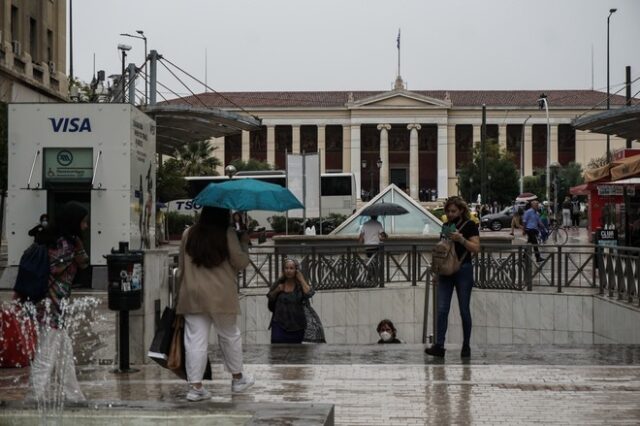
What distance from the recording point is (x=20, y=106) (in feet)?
59.0

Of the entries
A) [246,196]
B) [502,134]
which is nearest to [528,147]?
[502,134]

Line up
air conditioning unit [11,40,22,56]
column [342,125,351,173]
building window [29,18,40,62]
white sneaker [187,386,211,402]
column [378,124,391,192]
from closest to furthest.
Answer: white sneaker [187,386,211,402]
air conditioning unit [11,40,22,56]
building window [29,18,40,62]
column [378,124,391,192]
column [342,125,351,173]

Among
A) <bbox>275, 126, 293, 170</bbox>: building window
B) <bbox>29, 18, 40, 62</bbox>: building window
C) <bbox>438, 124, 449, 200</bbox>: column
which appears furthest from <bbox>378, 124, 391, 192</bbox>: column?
<bbox>29, 18, 40, 62</bbox>: building window

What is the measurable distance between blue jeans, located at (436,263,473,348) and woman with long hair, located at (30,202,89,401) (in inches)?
169

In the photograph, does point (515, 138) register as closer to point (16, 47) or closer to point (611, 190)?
point (16, 47)

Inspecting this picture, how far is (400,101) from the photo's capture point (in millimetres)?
111438

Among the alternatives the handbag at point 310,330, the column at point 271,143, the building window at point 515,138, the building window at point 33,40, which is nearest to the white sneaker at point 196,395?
the handbag at point 310,330

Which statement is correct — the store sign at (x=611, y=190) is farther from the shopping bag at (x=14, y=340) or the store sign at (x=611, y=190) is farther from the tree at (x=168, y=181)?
the tree at (x=168, y=181)

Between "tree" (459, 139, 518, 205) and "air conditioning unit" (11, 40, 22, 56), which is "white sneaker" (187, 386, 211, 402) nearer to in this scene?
"air conditioning unit" (11, 40, 22, 56)

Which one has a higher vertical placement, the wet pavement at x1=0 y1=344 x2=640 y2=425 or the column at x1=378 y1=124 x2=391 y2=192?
the column at x1=378 y1=124 x2=391 y2=192

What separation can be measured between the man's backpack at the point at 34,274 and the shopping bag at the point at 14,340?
1261 millimetres

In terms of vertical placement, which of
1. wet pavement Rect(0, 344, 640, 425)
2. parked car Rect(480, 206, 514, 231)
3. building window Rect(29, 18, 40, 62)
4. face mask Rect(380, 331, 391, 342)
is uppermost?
building window Rect(29, 18, 40, 62)

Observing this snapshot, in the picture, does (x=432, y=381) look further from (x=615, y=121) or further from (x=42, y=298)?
(x=615, y=121)

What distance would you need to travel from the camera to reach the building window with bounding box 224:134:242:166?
366 feet
